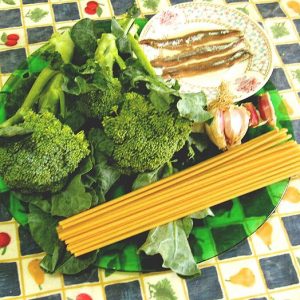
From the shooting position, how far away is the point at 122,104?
0.98 m

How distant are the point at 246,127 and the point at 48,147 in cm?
41

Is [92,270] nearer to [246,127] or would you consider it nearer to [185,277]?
[185,277]

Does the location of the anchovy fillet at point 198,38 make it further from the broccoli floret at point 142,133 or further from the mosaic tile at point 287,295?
the mosaic tile at point 287,295

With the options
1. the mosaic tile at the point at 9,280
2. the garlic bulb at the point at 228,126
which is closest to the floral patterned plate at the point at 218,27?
the garlic bulb at the point at 228,126

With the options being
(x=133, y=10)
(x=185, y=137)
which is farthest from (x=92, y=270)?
(x=133, y=10)

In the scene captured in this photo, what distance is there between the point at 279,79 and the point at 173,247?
1.97ft

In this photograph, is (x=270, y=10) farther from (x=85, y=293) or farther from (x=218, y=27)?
(x=85, y=293)

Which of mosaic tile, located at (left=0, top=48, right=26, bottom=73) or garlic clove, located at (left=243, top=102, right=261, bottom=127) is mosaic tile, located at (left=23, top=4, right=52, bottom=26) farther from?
garlic clove, located at (left=243, top=102, right=261, bottom=127)

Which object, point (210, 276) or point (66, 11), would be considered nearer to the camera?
point (210, 276)

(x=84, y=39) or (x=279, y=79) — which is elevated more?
(x=84, y=39)

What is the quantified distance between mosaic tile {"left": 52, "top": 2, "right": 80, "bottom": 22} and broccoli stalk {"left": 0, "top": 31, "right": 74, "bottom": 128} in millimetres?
299

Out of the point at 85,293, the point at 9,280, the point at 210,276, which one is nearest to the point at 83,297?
the point at 85,293

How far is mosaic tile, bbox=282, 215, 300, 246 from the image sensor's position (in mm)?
1054

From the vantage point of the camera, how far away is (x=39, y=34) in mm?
1350
